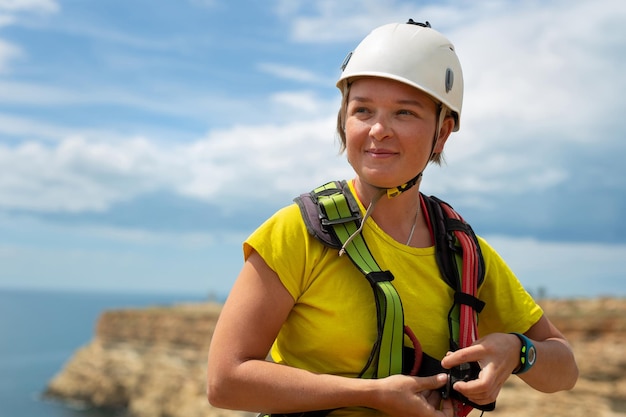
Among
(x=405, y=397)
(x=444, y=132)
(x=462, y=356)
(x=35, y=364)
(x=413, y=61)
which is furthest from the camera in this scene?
(x=35, y=364)

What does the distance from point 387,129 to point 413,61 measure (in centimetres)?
27

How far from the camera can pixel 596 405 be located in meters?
23.4

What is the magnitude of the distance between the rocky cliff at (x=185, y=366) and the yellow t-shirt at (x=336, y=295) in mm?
22626

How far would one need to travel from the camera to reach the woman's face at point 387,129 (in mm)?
2539

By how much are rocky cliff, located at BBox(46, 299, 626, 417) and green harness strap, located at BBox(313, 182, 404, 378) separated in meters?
22.8

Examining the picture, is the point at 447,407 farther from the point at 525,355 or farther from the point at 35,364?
the point at 35,364

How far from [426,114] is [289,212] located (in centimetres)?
62

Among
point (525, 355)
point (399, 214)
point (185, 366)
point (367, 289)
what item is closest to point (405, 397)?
point (367, 289)

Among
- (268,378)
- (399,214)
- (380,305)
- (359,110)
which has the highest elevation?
(359,110)

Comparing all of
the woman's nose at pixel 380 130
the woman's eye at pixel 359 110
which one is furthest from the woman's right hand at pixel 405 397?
the woman's eye at pixel 359 110

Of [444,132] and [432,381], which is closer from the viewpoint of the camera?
[432,381]

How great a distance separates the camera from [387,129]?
251cm

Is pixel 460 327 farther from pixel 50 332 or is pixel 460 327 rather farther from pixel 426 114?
pixel 50 332

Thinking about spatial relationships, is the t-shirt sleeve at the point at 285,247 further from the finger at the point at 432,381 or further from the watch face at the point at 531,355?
the watch face at the point at 531,355
